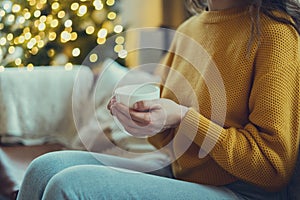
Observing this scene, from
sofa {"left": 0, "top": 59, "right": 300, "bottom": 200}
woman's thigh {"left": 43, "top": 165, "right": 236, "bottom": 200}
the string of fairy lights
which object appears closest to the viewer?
woman's thigh {"left": 43, "top": 165, "right": 236, "bottom": 200}

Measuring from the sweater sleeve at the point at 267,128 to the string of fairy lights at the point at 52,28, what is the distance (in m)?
1.37

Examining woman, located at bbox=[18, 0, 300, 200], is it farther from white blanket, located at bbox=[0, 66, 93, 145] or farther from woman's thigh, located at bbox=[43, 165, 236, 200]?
white blanket, located at bbox=[0, 66, 93, 145]

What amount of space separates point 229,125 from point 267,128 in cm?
10

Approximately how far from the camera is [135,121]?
104 centimetres

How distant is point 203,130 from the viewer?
1053mm

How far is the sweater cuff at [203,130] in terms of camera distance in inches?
41.2

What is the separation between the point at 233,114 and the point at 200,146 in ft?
0.32

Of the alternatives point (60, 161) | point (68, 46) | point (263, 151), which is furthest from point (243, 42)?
point (68, 46)

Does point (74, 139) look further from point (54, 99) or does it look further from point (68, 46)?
point (68, 46)

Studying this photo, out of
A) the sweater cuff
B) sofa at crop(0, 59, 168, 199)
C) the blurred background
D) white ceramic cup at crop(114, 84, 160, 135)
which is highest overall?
white ceramic cup at crop(114, 84, 160, 135)

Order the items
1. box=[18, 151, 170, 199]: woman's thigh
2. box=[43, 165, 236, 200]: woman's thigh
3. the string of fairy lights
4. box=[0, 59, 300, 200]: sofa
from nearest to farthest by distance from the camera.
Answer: box=[43, 165, 236, 200]: woman's thigh < box=[18, 151, 170, 199]: woman's thigh < box=[0, 59, 300, 200]: sofa < the string of fairy lights

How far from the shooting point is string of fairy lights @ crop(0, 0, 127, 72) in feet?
7.79

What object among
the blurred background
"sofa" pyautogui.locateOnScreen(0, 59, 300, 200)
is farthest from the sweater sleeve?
the blurred background

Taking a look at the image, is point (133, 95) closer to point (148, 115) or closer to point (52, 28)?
point (148, 115)
